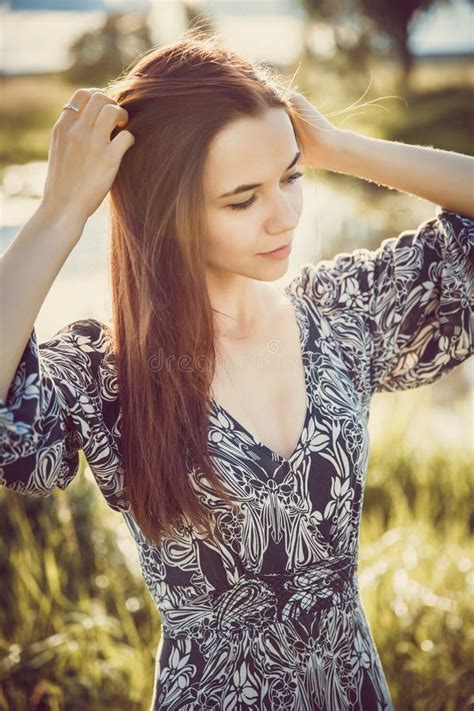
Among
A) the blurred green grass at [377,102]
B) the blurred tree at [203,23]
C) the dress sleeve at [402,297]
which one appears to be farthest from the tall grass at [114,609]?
the blurred green grass at [377,102]

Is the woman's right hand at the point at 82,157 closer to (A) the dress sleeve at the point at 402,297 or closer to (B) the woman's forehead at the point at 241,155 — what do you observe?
(B) the woman's forehead at the point at 241,155

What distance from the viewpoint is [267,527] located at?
1.56 m

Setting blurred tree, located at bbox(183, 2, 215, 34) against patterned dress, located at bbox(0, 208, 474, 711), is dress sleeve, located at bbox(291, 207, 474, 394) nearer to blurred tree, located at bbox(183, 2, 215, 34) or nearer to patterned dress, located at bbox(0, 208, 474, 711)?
patterned dress, located at bbox(0, 208, 474, 711)

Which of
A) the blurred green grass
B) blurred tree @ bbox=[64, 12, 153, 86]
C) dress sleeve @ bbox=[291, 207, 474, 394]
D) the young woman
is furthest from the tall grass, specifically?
blurred tree @ bbox=[64, 12, 153, 86]

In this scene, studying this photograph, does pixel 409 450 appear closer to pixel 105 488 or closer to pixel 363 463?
pixel 363 463

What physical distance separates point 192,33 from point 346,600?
1348 mm

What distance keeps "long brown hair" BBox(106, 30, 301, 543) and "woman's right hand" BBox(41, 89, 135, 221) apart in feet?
0.33

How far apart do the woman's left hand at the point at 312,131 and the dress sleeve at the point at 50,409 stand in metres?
0.67

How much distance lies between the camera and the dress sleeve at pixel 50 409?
1308 millimetres

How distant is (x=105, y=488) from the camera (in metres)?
1.55

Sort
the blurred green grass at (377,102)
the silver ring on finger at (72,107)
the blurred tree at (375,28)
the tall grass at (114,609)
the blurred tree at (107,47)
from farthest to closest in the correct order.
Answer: the blurred tree at (375,28) → the blurred tree at (107,47) → the blurred green grass at (377,102) → the tall grass at (114,609) → the silver ring on finger at (72,107)

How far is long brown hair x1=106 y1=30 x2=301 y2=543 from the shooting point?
4.92ft

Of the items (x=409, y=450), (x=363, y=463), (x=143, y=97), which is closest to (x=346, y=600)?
(x=363, y=463)

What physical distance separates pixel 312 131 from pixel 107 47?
1124 cm
